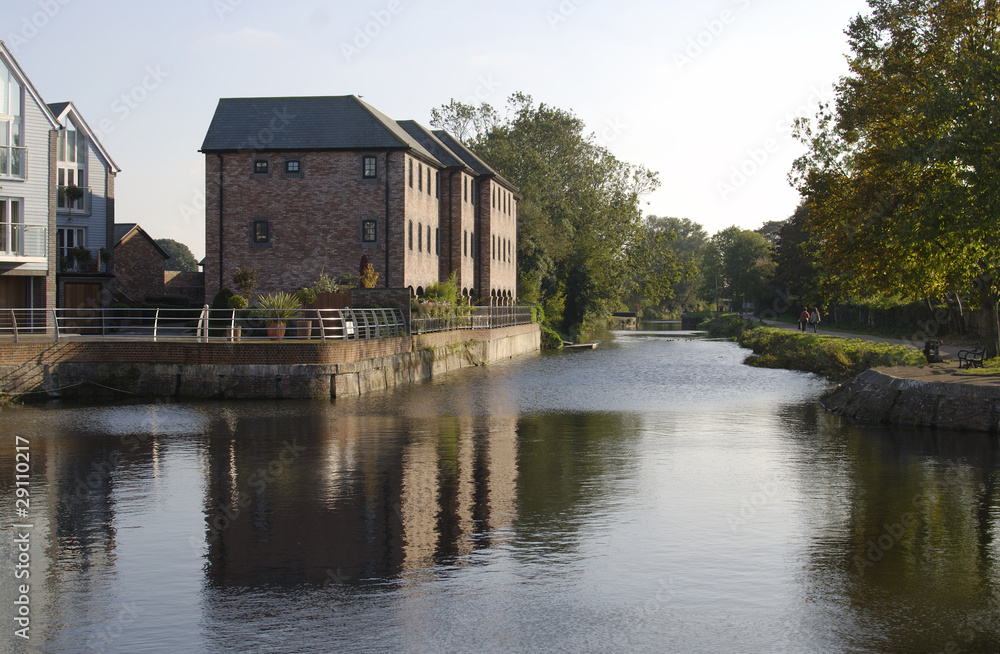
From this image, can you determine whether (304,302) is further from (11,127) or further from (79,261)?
(79,261)

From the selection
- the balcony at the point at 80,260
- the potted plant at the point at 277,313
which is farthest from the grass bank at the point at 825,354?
the balcony at the point at 80,260

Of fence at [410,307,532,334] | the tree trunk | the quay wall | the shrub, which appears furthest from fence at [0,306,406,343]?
the tree trunk

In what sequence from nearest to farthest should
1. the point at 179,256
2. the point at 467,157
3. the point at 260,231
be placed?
1. the point at 260,231
2. the point at 467,157
3. the point at 179,256

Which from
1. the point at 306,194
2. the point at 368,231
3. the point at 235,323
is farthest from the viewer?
the point at 306,194

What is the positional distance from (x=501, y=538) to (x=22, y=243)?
94.8 feet

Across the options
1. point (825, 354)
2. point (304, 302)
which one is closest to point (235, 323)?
point (304, 302)

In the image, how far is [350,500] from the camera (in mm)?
13070

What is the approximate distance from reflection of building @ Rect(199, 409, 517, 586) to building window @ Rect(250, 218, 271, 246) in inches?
997

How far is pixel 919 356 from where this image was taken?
1094 inches

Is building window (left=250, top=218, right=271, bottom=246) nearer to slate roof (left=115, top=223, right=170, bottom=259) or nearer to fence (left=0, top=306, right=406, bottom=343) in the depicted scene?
fence (left=0, top=306, right=406, bottom=343)

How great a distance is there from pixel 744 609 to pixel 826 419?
15.6m

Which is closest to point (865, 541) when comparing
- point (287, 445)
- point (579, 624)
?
point (579, 624)

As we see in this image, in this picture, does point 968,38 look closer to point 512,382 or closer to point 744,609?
point 512,382

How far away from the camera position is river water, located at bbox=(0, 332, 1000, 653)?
8.02 metres
